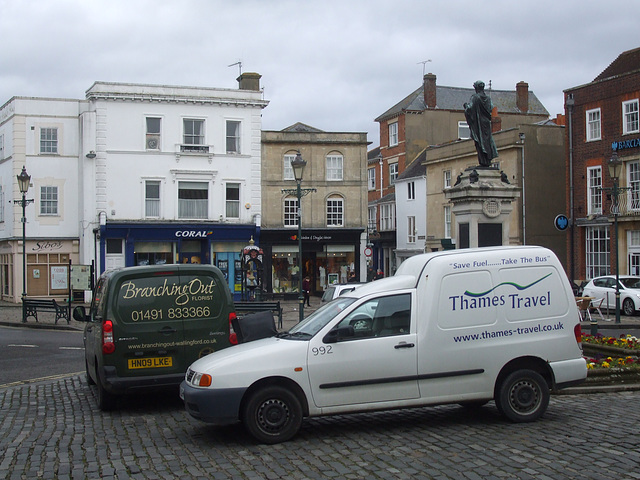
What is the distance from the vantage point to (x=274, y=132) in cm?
4353

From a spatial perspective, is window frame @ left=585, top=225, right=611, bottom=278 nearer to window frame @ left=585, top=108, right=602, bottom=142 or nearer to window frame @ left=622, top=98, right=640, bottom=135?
window frame @ left=585, top=108, right=602, bottom=142

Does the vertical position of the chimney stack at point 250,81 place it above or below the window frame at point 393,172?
above

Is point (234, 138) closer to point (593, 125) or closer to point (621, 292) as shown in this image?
point (593, 125)

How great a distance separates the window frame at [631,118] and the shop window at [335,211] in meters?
16.3

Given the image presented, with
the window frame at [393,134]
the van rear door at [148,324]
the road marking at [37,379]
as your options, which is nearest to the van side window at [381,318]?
the van rear door at [148,324]

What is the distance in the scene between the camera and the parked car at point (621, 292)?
2745 cm

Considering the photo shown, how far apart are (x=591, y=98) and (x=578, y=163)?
10.8 feet

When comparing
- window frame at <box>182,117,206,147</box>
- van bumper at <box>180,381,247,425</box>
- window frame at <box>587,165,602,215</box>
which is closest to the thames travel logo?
van bumper at <box>180,381,247,425</box>

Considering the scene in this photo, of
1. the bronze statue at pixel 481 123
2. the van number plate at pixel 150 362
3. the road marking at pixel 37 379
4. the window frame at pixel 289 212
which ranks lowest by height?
the road marking at pixel 37 379

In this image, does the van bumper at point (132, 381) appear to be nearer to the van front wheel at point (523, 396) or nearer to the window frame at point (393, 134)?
the van front wheel at point (523, 396)

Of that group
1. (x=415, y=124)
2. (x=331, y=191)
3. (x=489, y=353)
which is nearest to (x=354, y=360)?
(x=489, y=353)

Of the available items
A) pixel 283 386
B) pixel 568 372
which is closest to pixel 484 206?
pixel 568 372

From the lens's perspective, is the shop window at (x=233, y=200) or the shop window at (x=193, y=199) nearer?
the shop window at (x=193, y=199)

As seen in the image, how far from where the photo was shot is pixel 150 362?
1020 centimetres
